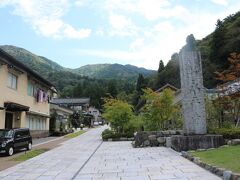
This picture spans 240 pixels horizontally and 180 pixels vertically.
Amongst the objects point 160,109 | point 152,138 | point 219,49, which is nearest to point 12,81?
point 160,109

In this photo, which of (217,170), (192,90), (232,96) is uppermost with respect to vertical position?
(232,96)

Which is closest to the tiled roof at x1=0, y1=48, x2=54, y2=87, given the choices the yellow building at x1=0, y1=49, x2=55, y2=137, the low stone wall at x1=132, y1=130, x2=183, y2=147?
the yellow building at x1=0, y1=49, x2=55, y2=137

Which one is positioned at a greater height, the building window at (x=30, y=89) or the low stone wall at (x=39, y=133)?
the building window at (x=30, y=89)

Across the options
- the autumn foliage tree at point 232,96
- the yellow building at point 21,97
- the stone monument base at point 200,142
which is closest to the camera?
the stone monument base at point 200,142

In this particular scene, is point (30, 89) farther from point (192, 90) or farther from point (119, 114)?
point (192, 90)

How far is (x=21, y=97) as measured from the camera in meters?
32.9

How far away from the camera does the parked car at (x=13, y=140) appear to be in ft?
68.4

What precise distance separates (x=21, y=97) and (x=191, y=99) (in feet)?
64.8

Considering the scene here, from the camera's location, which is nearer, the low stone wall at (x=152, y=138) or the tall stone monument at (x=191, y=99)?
the tall stone monument at (x=191, y=99)

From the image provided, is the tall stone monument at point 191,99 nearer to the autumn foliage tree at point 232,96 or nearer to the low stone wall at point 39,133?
the autumn foliage tree at point 232,96

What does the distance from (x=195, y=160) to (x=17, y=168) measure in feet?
23.2

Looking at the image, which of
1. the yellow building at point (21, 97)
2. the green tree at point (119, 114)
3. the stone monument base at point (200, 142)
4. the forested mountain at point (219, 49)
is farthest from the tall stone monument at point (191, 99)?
the forested mountain at point (219, 49)

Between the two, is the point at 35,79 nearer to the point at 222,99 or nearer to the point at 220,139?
the point at 222,99

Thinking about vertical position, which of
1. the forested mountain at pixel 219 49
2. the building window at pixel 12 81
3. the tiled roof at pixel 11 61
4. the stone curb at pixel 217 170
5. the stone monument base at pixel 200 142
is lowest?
the stone curb at pixel 217 170
